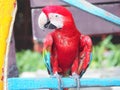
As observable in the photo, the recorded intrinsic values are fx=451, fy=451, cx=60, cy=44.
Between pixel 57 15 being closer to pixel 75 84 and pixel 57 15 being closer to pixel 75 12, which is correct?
pixel 75 84

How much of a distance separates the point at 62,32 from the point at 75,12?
23.5 inches

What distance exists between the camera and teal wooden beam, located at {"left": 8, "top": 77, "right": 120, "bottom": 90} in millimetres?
1149

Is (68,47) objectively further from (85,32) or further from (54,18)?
(85,32)


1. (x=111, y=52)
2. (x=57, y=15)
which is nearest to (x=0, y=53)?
(x=57, y=15)

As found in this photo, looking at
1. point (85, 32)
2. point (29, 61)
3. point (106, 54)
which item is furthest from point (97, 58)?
point (85, 32)

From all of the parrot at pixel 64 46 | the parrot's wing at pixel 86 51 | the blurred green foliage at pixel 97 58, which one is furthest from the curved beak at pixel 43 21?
the blurred green foliage at pixel 97 58

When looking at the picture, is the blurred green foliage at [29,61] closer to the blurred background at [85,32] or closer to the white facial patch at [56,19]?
the blurred background at [85,32]

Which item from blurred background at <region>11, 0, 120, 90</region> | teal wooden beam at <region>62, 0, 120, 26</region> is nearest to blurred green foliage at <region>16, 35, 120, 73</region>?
blurred background at <region>11, 0, 120, 90</region>

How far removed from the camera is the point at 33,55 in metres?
3.67

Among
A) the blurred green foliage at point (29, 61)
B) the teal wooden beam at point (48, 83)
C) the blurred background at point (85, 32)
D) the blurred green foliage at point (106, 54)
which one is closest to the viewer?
the teal wooden beam at point (48, 83)

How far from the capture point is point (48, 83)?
1175 millimetres

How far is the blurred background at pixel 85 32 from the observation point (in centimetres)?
184

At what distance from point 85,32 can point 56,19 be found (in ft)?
2.31

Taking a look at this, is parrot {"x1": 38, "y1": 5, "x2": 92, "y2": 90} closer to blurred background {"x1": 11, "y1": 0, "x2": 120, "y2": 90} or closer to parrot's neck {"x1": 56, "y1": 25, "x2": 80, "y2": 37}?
parrot's neck {"x1": 56, "y1": 25, "x2": 80, "y2": 37}
